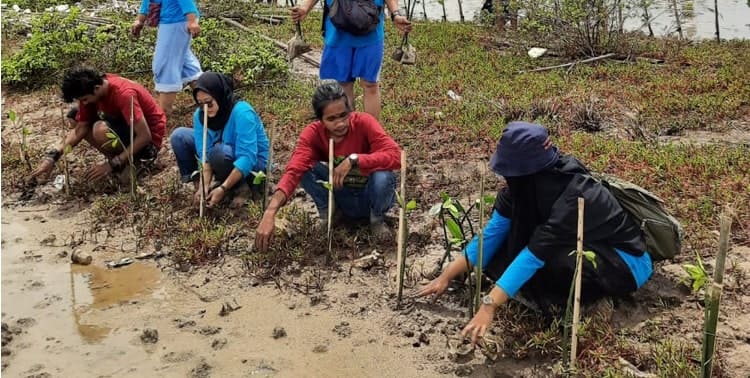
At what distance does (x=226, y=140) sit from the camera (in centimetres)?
441

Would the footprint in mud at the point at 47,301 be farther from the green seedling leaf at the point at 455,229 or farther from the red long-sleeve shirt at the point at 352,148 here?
the green seedling leaf at the point at 455,229

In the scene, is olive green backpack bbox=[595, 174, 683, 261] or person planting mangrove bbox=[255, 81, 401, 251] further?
person planting mangrove bbox=[255, 81, 401, 251]

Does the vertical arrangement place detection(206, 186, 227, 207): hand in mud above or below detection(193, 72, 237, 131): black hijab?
below

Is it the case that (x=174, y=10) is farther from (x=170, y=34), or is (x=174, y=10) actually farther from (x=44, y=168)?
(x=44, y=168)

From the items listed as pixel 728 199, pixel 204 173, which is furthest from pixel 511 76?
pixel 204 173

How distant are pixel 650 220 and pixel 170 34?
4.10 meters

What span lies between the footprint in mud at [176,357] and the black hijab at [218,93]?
1678 millimetres

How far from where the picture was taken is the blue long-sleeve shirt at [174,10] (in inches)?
223

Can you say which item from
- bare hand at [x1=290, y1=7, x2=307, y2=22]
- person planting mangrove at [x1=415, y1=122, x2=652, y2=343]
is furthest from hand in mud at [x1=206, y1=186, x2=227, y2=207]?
person planting mangrove at [x1=415, y1=122, x2=652, y2=343]

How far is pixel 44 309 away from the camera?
3.50 meters

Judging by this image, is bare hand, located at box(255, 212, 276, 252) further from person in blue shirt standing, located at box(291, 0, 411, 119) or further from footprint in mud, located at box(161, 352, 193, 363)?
person in blue shirt standing, located at box(291, 0, 411, 119)

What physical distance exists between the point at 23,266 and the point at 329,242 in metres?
1.67

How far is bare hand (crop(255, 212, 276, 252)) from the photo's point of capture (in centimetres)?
369

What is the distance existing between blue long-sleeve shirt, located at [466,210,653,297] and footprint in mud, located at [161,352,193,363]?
1239 millimetres
